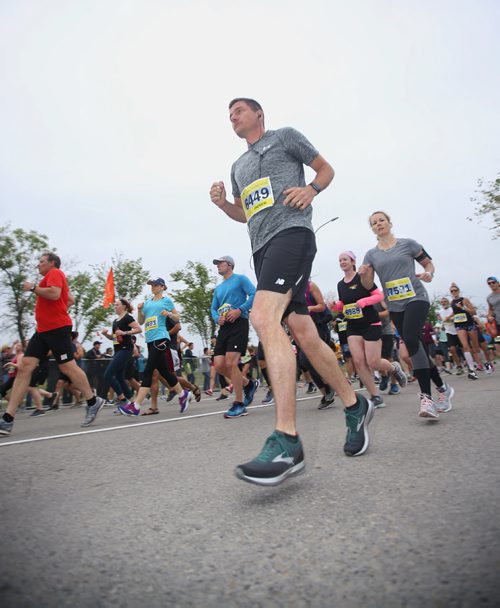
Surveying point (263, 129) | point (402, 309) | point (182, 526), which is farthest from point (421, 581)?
point (402, 309)

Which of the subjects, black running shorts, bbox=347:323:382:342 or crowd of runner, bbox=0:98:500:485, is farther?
black running shorts, bbox=347:323:382:342

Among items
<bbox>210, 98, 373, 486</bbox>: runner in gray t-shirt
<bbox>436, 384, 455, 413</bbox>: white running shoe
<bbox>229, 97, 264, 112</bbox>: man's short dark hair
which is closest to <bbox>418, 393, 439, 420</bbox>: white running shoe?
<bbox>436, 384, 455, 413</bbox>: white running shoe

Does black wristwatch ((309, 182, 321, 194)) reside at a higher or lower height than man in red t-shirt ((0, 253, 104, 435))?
higher

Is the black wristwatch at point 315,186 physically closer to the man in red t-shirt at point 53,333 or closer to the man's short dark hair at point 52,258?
the man in red t-shirt at point 53,333

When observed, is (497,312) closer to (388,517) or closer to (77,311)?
(388,517)

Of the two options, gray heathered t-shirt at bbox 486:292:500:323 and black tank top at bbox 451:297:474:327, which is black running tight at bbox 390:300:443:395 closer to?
gray heathered t-shirt at bbox 486:292:500:323

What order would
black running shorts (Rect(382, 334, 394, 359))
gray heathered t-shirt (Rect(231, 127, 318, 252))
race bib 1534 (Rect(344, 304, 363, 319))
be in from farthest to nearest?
black running shorts (Rect(382, 334, 394, 359)) < race bib 1534 (Rect(344, 304, 363, 319)) < gray heathered t-shirt (Rect(231, 127, 318, 252))

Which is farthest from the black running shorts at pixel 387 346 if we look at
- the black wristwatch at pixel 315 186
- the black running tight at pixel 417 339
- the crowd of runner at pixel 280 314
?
the black wristwatch at pixel 315 186

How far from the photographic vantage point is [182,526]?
67.3 inches

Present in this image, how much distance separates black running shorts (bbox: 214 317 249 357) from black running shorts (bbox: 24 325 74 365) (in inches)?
78.1

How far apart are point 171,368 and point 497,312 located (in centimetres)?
715

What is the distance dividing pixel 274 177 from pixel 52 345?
4.06 m

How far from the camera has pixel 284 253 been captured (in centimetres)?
276

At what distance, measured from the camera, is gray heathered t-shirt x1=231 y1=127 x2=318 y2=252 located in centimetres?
289
